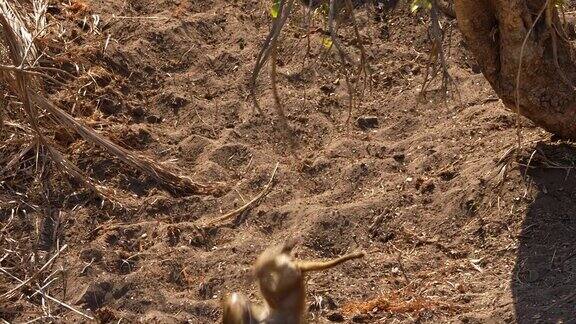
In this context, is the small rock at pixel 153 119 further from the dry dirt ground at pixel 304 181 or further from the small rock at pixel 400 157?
the small rock at pixel 400 157

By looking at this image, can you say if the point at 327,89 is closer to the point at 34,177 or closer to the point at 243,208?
the point at 243,208

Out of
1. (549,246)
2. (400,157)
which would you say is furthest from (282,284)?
(400,157)

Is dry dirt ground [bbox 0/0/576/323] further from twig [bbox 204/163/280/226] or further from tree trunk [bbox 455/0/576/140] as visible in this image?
tree trunk [bbox 455/0/576/140]

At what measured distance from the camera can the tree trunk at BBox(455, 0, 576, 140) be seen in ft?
15.5

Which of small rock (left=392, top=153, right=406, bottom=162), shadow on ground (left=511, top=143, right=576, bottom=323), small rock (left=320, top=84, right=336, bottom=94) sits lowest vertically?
shadow on ground (left=511, top=143, right=576, bottom=323)

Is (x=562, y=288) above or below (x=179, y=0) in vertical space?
below

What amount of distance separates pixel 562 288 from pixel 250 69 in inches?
101

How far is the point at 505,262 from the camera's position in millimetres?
4719

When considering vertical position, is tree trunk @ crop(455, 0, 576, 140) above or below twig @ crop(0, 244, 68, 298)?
above

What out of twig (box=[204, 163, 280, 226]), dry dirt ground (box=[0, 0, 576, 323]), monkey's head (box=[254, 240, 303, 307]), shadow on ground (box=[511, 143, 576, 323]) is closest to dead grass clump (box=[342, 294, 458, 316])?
dry dirt ground (box=[0, 0, 576, 323])

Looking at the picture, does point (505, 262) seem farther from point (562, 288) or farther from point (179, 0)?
point (179, 0)

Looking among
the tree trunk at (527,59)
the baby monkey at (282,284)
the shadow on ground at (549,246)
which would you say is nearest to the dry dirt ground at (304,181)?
the shadow on ground at (549,246)

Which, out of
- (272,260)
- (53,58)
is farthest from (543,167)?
(53,58)

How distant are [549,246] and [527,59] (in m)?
0.79
